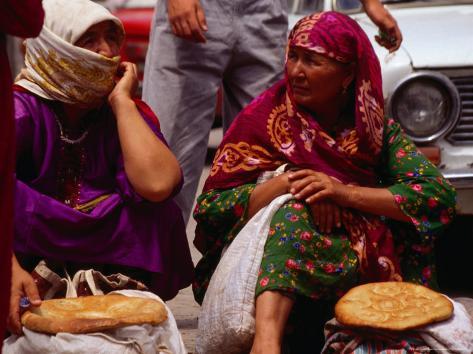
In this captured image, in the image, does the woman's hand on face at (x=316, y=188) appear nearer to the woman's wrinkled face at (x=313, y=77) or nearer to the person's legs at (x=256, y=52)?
the woman's wrinkled face at (x=313, y=77)

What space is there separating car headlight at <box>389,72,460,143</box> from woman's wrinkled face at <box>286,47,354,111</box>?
0.98m

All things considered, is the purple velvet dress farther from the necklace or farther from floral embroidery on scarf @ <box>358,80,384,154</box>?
floral embroidery on scarf @ <box>358,80,384,154</box>

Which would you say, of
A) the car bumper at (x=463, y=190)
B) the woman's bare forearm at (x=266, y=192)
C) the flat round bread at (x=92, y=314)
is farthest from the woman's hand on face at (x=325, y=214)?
the car bumper at (x=463, y=190)

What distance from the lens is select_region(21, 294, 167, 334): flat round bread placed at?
3502 millimetres

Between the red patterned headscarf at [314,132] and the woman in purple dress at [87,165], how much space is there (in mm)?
379

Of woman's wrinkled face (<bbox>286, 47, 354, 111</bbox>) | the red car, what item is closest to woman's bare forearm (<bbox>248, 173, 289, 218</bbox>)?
woman's wrinkled face (<bbox>286, 47, 354, 111</bbox>)

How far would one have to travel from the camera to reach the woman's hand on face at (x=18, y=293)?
3.56 metres

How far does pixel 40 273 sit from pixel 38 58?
2.29ft

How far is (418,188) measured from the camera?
14.0ft

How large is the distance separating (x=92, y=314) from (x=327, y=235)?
3.07 feet

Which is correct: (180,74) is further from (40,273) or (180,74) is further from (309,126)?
(40,273)

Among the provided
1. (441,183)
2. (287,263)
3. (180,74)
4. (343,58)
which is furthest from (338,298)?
(180,74)

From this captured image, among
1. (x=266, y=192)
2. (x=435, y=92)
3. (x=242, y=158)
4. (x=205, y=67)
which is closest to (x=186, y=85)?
(x=205, y=67)

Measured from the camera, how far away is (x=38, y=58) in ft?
13.1
